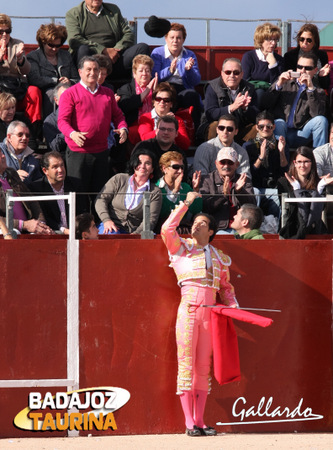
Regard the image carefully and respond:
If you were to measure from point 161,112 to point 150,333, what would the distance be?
3.00m

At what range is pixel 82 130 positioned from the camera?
11.0m

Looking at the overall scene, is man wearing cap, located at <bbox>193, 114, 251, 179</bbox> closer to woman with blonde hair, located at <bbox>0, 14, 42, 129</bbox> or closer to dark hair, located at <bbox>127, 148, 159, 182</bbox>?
dark hair, located at <bbox>127, 148, 159, 182</bbox>

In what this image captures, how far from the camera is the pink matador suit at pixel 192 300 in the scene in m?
9.02

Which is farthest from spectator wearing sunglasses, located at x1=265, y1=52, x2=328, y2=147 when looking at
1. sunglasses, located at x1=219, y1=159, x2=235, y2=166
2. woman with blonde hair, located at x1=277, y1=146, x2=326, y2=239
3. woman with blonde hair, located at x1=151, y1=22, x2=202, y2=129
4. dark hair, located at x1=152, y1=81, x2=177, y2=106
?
sunglasses, located at x1=219, y1=159, x2=235, y2=166

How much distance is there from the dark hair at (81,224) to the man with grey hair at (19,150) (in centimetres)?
125

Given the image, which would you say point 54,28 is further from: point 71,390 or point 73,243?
point 71,390

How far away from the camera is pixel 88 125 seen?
35.9ft

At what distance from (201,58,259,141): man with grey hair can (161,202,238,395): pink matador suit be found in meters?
2.90

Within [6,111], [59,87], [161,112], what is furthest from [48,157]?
[161,112]

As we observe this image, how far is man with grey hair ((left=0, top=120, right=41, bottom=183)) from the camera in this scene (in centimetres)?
1060

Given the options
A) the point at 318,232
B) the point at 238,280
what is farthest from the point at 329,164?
the point at 238,280

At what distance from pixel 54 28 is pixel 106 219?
3005mm

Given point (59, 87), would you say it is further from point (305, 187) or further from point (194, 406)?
point (194, 406)

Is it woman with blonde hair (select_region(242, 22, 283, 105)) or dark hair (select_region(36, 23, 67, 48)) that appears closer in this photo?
dark hair (select_region(36, 23, 67, 48))
